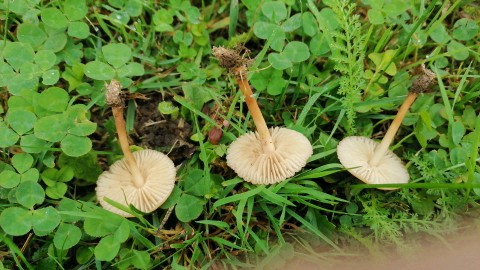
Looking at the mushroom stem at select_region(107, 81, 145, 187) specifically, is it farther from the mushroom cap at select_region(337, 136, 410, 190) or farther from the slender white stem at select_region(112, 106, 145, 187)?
the mushroom cap at select_region(337, 136, 410, 190)

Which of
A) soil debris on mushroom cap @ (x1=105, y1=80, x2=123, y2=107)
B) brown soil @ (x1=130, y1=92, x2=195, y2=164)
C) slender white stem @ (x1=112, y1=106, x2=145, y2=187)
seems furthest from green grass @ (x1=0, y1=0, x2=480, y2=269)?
soil debris on mushroom cap @ (x1=105, y1=80, x2=123, y2=107)

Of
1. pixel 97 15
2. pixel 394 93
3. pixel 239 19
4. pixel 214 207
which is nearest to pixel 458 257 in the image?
pixel 214 207

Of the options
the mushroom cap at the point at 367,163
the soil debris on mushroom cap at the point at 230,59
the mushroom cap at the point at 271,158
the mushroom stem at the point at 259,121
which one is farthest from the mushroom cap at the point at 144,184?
the mushroom cap at the point at 367,163

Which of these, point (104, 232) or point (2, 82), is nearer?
point (104, 232)

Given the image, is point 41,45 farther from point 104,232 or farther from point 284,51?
point 284,51

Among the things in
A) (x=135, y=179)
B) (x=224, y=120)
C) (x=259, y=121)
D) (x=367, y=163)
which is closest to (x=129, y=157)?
(x=135, y=179)

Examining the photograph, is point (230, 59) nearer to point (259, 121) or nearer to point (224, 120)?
point (259, 121)
